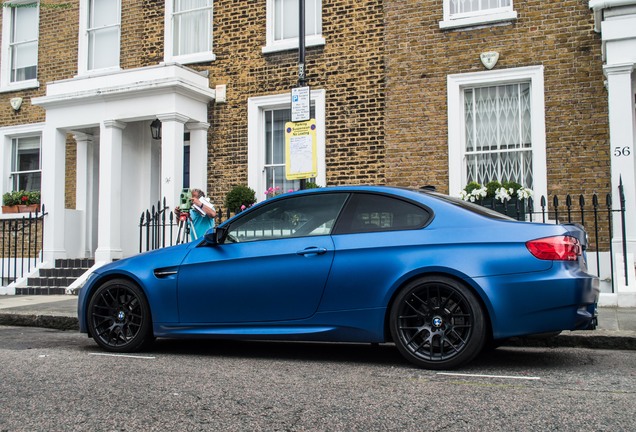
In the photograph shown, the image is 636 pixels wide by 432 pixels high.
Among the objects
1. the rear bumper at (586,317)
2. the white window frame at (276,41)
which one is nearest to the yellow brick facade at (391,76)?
the white window frame at (276,41)

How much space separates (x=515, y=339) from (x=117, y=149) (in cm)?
897

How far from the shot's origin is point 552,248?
15.8ft

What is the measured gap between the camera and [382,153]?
11.8 m

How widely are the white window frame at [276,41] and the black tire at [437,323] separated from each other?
8370 millimetres

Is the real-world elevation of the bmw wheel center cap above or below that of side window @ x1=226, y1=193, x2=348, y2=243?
below

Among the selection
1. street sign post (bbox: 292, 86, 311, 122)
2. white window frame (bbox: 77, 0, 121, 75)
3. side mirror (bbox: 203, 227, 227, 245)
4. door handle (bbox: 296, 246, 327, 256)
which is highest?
white window frame (bbox: 77, 0, 121, 75)

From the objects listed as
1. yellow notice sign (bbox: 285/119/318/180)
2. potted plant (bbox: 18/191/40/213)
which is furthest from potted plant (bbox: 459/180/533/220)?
potted plant (bbox: 18/191/40/213)

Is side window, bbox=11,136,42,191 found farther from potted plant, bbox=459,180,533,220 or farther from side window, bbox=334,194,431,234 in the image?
side window, bbox=334,194,431,234

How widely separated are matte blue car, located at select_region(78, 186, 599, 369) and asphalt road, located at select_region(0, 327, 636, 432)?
29 cm

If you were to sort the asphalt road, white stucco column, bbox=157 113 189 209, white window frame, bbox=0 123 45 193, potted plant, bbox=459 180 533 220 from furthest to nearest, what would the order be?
white window frame, bbox=0 123 45 193
white stucco column, bbox=157 113 189 209
potted plant, bbox=459 180 533 220
the asphalt road

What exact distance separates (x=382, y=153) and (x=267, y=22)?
3.62 meters

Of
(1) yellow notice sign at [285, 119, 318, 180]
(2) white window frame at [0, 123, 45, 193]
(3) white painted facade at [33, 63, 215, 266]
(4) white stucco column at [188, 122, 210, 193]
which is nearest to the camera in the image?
(1) yellow notice sign at [285, 119, 318, 180]

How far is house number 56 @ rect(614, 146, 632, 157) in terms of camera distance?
31.5 ft

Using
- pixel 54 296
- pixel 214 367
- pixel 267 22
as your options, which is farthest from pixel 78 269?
pixel 214 367
